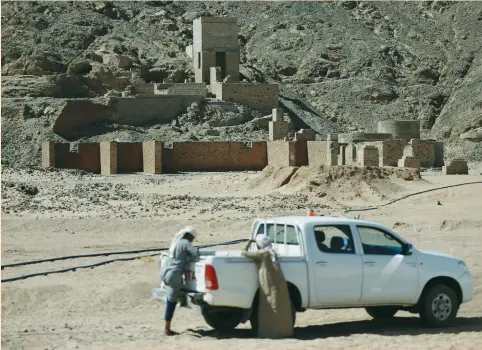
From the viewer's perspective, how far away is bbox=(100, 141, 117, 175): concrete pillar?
47.8m

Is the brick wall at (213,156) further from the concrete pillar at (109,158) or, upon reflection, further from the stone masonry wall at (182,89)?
the stone masonry wall at (182,89)

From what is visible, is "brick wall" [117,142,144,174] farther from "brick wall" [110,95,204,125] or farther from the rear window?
the rear window

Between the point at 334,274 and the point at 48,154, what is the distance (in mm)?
35916

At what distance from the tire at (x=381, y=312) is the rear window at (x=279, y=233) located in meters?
1.49

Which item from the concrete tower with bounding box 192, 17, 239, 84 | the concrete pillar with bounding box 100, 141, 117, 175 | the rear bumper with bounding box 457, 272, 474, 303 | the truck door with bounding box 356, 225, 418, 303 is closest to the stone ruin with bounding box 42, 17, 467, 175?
the concrete pillar with bounding box 100, 141, 117, 175

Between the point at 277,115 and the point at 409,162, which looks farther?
the point at 277,115

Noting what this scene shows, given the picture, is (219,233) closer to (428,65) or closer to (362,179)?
(362,179)

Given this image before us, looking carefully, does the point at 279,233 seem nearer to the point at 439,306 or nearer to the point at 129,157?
the point at 439,306

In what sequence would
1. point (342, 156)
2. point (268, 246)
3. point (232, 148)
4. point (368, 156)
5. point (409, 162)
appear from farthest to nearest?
point (232, 148) < point (342, 156) < point (368, 156) < point (409, 162) < point (268, 246)

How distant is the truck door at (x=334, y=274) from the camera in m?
14.4

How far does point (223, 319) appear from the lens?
48.7ft

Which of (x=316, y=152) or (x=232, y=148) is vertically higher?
(x=232, y=148)

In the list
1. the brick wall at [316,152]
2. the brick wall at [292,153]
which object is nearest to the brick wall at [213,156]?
the brick wall at [292,153]

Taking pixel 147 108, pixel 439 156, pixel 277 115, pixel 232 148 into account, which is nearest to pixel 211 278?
pixel 232 148
